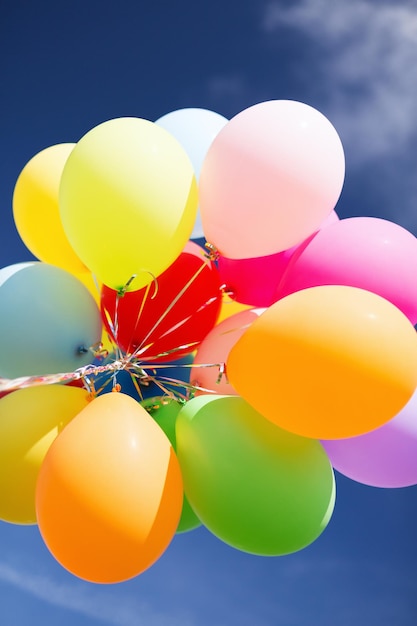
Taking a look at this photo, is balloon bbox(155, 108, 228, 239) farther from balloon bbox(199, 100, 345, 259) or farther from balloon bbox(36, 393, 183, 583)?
balloon bbox(36, 393, 183, 583)

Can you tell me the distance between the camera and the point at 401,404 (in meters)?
1.67

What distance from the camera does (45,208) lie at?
7.61 feet

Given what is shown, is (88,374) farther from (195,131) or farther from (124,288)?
(195,131)

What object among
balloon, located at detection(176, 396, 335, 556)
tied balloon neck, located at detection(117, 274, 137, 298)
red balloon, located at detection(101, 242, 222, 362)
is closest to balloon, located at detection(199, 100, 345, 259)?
red balloon, located at detection(101, 242, 222, 362)

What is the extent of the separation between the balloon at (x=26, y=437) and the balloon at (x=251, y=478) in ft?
1.37

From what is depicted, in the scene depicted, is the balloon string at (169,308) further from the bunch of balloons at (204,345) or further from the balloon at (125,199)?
the balloon at (125,199)

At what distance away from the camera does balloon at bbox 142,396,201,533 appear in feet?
7.01

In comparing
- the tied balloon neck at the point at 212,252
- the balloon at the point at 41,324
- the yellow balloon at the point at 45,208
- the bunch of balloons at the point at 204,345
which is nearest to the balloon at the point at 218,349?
the bunch of balloons at the point at 204,345

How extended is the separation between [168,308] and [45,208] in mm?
625

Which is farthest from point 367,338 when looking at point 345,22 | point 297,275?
point 345,22

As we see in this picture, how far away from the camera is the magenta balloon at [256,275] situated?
228 cm

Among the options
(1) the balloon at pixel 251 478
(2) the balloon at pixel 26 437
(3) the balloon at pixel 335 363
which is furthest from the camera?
(2) the balloon at pixel 26 437

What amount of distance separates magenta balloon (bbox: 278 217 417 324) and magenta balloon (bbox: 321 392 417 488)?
36 cm

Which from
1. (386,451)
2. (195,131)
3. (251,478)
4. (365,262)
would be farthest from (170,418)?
(195,131)
